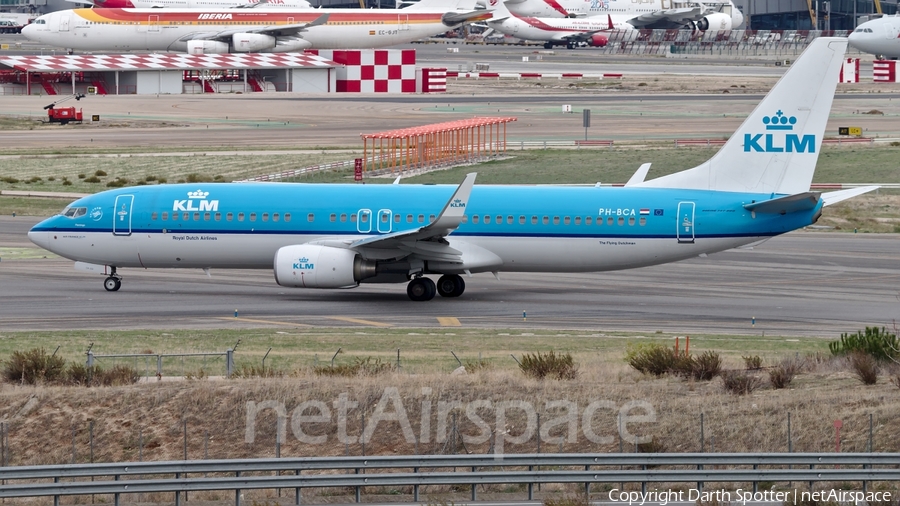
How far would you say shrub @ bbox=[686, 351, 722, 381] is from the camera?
91.0 feet

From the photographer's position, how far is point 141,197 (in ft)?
137

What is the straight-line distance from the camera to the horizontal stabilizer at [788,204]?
38281 mm

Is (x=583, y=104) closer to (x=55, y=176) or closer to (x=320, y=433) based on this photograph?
(x=55, y=176)

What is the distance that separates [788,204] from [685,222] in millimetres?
3230

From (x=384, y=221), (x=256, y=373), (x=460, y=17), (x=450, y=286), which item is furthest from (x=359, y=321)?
(x=460, y=17)

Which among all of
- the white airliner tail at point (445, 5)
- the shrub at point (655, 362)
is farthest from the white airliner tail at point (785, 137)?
the white airliner tail at point (445, 5)

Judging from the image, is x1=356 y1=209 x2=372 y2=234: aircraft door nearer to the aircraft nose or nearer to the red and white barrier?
the aircraft nose

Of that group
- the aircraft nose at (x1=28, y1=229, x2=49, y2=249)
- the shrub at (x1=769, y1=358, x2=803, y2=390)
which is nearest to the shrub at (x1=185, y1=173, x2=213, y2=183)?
the aircraft nose at (x1=28, y1=229, x2=49, y2=249)

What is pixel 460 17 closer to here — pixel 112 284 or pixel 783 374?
pixel 112 284

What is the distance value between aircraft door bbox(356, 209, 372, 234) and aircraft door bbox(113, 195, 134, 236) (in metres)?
7.58

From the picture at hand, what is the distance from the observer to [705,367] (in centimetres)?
2778

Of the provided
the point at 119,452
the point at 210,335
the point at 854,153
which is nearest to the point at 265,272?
the point at 210,335

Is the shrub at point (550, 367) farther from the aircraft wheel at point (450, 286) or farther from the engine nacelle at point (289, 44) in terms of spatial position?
the engine nacelle at point (289, 44)

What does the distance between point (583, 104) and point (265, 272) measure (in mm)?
64946
